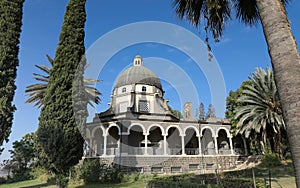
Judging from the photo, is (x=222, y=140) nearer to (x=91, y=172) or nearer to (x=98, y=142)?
(x=98, y=142)

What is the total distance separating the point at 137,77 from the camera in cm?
3070

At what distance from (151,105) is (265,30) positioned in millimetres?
26058

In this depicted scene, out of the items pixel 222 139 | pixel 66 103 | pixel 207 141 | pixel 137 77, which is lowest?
pixel 207 141

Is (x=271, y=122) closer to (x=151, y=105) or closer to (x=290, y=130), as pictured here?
(x=151, y=105)

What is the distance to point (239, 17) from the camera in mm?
5871

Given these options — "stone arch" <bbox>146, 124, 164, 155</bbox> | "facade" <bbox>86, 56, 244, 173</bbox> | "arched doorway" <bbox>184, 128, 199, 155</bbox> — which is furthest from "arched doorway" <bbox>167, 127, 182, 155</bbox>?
"arched doorway" <bbox>184, 128, 199, 155</bbox>

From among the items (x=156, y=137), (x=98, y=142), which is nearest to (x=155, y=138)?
(x=156, y=137)

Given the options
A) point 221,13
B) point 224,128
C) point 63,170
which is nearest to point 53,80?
point 63,170

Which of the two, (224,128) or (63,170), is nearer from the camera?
(63,170)

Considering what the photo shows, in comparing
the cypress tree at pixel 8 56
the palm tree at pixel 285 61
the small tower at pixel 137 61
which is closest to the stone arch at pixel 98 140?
the small tower at pixel 137 61

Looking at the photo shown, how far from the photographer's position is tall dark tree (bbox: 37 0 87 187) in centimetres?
1178

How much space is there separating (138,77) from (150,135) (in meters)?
8.50

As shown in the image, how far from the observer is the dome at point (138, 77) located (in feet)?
100

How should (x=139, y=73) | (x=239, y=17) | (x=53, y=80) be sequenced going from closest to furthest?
(x=239, y=17)
(x=53, y=80)
(x=139, y=73)
